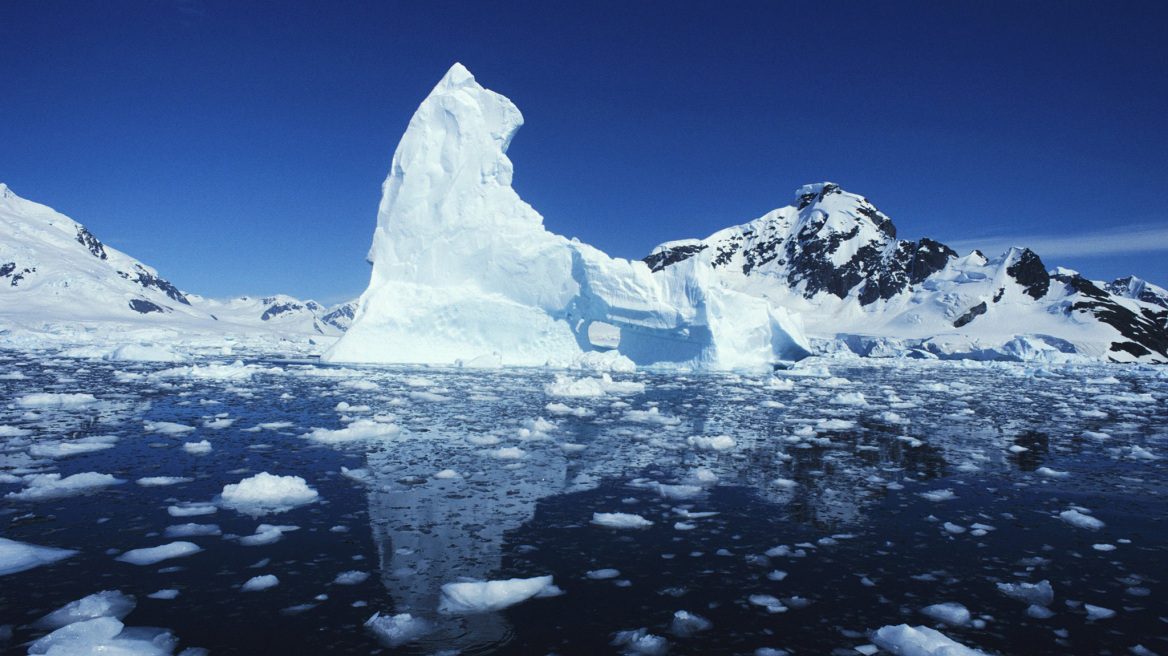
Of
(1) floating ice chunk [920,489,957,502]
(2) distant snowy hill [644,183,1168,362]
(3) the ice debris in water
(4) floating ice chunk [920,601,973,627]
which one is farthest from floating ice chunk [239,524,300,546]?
(2) distant snowy hill [644,183,1168,362]

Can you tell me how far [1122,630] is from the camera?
3.19 metres

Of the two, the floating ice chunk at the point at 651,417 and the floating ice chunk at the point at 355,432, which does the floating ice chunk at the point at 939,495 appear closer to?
the floating ice chunk at the point at 651,417

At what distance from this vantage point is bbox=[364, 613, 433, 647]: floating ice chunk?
291 cm

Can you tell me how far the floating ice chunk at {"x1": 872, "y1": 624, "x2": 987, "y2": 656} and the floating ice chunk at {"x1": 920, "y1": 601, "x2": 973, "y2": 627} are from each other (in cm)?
22

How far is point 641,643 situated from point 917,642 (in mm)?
1338

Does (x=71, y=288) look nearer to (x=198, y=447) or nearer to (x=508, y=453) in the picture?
(x=198, y=447)

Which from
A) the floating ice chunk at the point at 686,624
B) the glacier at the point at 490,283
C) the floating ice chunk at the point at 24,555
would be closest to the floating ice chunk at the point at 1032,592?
the floating ice chunk at the point at 686,624

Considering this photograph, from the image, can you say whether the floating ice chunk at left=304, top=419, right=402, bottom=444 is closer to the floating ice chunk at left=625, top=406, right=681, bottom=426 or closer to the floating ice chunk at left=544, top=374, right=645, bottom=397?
the floating ice chunk at left=625, top=406, right=681, bottom=426

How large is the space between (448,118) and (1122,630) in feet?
82.7

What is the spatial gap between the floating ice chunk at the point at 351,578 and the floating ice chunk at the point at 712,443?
5.05 m

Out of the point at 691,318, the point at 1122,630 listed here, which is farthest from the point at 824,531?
the point at 691,318

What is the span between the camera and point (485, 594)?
338 centimetres

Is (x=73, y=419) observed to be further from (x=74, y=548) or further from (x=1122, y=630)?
(x=1122, y=630)

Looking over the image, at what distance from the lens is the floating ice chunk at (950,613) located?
3.25 metres
